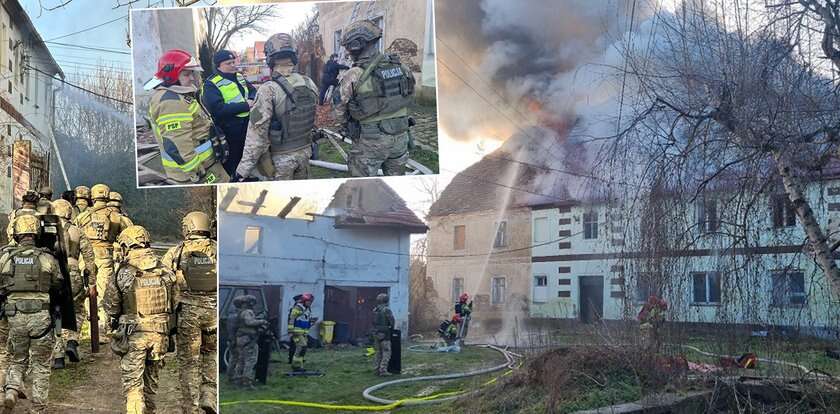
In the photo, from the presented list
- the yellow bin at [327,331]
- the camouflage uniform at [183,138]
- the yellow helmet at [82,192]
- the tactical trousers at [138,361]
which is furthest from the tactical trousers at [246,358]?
the yellow helmet at [82,192]

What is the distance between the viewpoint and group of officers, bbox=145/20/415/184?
20.1 feet

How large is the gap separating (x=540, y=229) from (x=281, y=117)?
2.24m

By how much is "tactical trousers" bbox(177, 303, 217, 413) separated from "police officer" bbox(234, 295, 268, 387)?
96 centimetres

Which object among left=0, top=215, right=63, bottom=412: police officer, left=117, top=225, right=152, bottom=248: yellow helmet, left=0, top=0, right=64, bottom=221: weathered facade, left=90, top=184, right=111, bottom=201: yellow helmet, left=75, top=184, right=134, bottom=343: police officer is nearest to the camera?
left=117, top=225, right=152, bottom=248: yellow helmet

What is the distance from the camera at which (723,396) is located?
19.7 feet

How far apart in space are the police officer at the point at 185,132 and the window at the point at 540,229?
8.15 ft

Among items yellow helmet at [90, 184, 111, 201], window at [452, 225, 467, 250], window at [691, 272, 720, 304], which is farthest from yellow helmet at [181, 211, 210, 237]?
window at [691, 272, 720, 304]

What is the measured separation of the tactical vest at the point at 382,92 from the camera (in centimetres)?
615

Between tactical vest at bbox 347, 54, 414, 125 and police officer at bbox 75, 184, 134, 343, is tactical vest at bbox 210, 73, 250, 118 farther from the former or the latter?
police officer at bbox 75, 184, 134, 343

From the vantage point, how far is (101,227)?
9.70m

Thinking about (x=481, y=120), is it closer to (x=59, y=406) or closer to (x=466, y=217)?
(x=466, y=217)

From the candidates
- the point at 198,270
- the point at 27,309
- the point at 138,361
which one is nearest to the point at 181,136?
the point at 198,270

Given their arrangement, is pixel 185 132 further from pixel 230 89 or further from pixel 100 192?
pixel 100 192

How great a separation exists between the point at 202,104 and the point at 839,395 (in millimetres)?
5388
